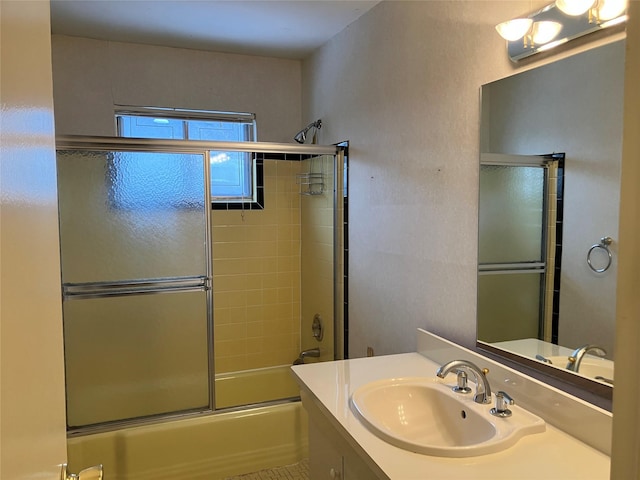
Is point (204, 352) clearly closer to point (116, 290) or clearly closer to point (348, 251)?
point (116, 290)

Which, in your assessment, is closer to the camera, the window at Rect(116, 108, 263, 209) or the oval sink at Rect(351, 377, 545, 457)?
the oval sink at Rect(351, 377, 545, 457)

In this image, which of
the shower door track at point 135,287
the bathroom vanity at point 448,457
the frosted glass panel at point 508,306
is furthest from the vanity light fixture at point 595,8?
the shower door track at point 135,287

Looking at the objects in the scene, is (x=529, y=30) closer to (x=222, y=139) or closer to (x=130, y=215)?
(x=130, y=215)

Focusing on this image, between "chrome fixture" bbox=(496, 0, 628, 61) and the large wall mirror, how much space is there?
0.21 ft

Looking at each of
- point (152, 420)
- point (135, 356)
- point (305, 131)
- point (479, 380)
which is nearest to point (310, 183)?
point (305, 131)

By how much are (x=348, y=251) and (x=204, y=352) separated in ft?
3.53

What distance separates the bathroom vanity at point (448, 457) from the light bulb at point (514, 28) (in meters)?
1.10

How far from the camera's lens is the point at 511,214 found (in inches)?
65.6

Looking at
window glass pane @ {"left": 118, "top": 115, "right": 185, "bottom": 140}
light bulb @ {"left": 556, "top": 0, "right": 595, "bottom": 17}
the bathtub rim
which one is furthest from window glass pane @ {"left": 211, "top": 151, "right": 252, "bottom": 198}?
light bulb @ {"left": 556, "top": 0, "right": 595, "bottom": 17}

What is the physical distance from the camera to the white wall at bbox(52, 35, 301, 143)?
301cm

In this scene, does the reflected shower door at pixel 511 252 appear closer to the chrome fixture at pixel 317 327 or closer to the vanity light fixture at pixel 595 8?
the vanity light fixture at pixel 595 8

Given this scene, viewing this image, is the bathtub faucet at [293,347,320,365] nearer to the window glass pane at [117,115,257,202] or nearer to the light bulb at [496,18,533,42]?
the window glass pane at [117,115,257,202]

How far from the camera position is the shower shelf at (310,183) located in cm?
328

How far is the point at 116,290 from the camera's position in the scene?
2.72 metres
